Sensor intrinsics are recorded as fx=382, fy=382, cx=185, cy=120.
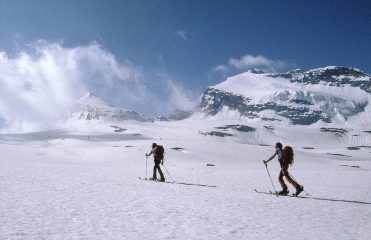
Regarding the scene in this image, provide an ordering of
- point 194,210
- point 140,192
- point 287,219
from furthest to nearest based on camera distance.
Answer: point 140,192 < point 194,210 < point 287,219

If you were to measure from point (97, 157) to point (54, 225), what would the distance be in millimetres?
53934

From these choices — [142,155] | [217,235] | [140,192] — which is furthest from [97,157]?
[217,235]

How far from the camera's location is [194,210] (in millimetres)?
12078

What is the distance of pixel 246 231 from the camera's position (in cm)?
945

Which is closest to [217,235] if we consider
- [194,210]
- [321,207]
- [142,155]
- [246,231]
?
[246,231]

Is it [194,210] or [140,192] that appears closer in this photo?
[194,210]

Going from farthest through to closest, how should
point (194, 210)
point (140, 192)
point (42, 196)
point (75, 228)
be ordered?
point (140, 192) < point (42, 196) < point (194, 210) < point (75, 228)

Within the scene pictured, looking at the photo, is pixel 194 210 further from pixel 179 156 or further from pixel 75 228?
pixel 179 156

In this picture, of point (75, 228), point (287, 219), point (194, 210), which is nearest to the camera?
point (75, 228)

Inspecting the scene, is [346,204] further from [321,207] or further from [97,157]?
[97,157]

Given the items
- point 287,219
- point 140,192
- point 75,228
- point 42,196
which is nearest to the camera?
point 75,228

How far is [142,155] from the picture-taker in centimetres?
6194

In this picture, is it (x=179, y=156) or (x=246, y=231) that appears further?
(x=179, y=156)

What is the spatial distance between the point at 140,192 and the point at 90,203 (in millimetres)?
3751
